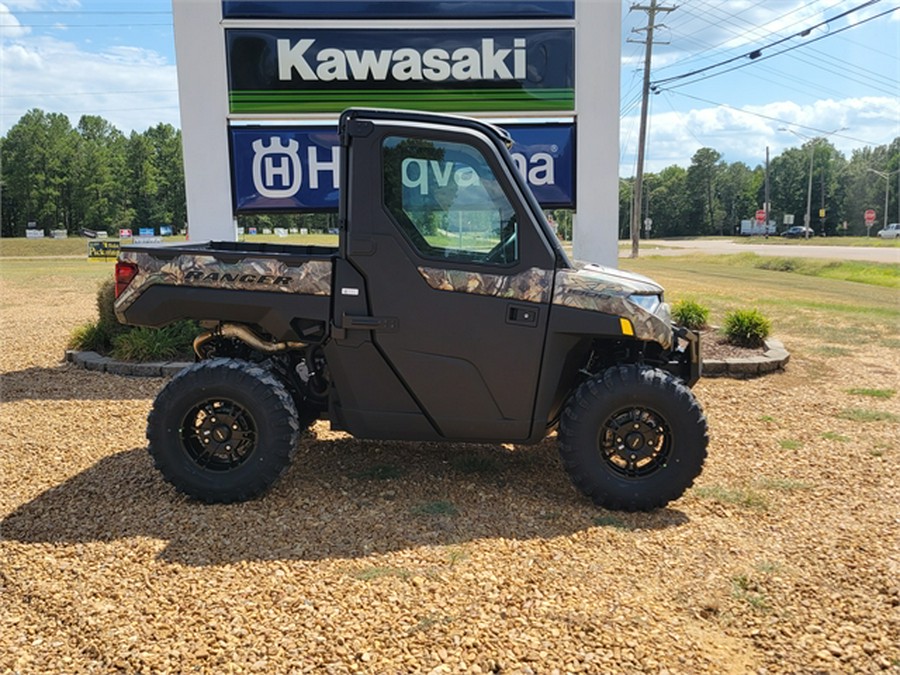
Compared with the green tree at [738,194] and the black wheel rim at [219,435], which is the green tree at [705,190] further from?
the black wheel rim at [219,435]

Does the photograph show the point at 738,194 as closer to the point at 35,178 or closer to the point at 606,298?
the point at 35,178

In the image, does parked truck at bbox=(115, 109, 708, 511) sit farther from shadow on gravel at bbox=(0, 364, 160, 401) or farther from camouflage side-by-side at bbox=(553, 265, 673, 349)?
shadow on gravel at bbox=(0, 364, 160, 401)

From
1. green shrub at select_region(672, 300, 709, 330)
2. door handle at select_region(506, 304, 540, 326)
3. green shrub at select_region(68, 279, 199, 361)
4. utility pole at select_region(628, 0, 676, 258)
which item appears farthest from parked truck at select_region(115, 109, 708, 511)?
utility pole at select_region(628, 0, 676, 258)

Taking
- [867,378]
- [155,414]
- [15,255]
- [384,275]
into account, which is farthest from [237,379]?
[15,255]

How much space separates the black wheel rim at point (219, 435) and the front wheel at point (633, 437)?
75.0 inches

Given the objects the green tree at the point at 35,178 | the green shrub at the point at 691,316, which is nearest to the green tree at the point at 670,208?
the green tree at the point at 35,178

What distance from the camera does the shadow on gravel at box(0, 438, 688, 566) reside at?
13.0 ft

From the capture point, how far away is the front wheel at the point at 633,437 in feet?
14.0

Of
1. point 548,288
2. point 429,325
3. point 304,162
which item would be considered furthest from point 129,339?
point 548,288

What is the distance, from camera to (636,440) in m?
4.33

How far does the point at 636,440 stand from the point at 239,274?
2.57 m

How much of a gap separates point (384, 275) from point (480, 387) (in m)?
0.88

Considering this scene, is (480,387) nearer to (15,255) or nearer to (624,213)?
(15,255)

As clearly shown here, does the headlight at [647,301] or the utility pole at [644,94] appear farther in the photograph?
the utility pole at [644,94]
